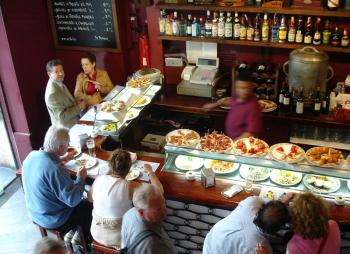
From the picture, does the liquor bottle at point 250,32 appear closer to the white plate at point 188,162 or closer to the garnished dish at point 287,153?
the garnished dish at point 287,153

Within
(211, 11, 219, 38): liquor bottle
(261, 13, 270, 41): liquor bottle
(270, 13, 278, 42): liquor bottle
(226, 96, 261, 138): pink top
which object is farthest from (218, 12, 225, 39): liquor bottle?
(226, 96, 261, 138): pink top

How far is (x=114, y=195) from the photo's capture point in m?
3.13

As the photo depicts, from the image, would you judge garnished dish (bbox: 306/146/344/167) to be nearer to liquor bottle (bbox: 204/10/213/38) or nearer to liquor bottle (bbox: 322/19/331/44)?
liquor bottle (bbox: 322/19/331/44)

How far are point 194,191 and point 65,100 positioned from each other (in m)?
2.04

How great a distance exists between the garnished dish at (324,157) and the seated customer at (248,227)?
79 cm

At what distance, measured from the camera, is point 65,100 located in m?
4.76

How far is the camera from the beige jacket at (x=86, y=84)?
526 cm

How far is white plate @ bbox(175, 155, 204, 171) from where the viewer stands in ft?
12.2

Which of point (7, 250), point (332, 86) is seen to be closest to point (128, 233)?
point (7, 250)

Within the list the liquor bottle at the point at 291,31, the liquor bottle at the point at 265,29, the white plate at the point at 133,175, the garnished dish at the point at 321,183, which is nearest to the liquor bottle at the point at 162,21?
the liquor bottle at the point at 265,29

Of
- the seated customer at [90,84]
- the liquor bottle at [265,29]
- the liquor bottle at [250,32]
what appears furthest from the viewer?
the seated customer at [90,84]

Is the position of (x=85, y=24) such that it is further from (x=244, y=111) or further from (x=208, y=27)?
(x=244, y=111)

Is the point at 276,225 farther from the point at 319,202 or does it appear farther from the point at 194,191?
the point at 194,191

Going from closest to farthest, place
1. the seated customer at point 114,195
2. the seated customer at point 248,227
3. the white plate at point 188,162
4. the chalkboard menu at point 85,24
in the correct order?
the seated customer at point 248,227
the seated customer at point 114,195
the white plate at point 188,162
the chalkboard menu at point 85,24
